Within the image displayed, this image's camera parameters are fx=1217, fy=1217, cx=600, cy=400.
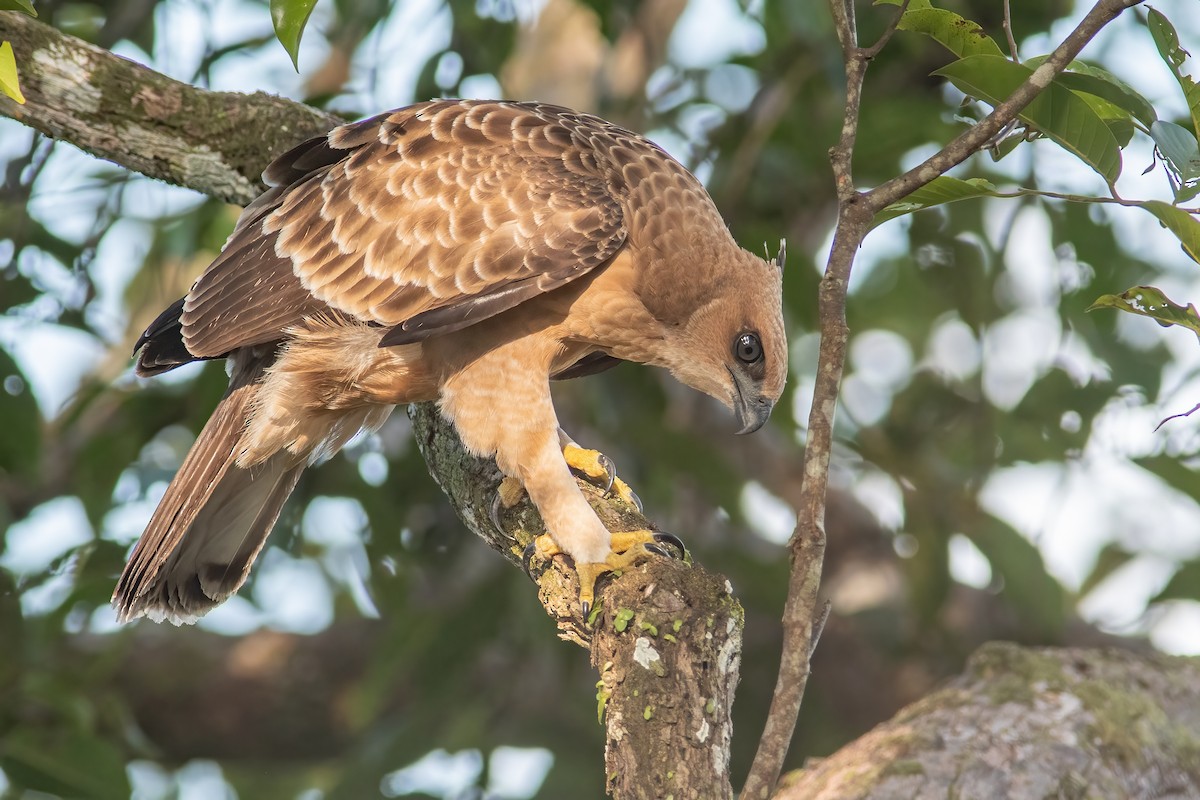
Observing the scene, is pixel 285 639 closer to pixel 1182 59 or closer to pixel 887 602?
pixel 887 602

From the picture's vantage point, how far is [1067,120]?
9.00 ft

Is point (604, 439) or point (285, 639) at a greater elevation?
point (604, 439)

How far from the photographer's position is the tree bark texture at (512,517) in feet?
9.84

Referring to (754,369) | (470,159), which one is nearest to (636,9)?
(470,159)

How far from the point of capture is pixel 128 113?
13.4 feet

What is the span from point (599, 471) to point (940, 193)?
72.3 inches

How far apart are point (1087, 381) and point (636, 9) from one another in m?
2.84

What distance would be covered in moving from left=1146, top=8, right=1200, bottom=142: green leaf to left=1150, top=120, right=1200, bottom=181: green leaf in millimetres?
40

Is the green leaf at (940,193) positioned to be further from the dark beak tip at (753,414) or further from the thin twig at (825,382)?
the dark beak tip at (753,414)

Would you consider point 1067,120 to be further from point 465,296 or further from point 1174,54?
point 465,296

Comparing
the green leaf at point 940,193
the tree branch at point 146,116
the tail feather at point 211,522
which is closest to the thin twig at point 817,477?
the green leaf at point 940,193

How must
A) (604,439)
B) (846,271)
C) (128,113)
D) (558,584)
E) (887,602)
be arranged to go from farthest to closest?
(887,602) < (604,439) < (128,113) < (558,584) < (846,271)

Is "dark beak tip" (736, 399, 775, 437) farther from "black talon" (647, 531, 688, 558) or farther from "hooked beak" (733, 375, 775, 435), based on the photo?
"black talon" (647, 531, 688, 558)

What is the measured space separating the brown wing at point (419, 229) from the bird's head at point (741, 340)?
1.41ft
